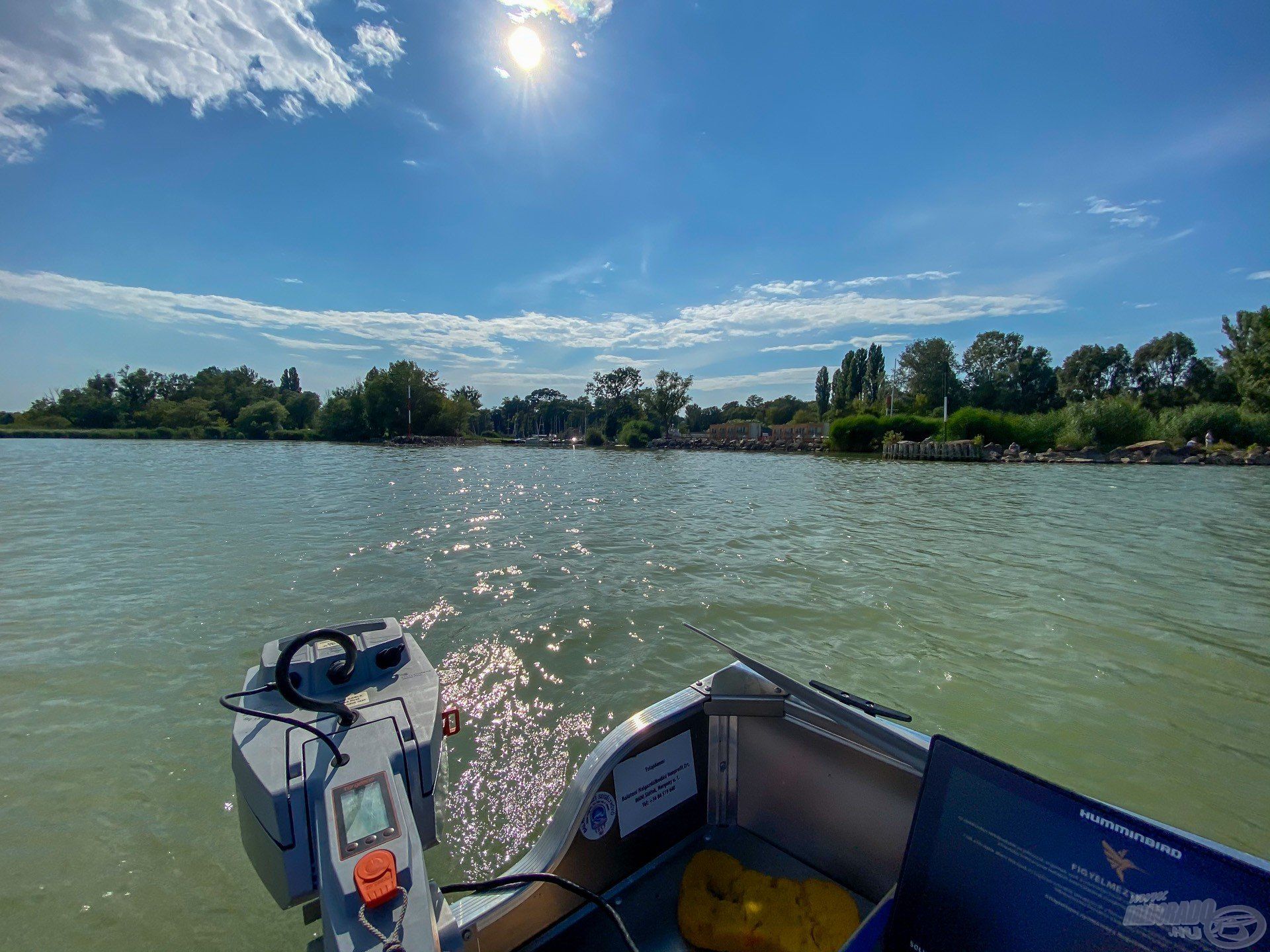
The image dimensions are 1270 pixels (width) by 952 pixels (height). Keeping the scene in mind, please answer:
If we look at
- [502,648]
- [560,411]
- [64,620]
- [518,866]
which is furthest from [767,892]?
[560,411]

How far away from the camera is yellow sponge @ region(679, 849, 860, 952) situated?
1.81 meters

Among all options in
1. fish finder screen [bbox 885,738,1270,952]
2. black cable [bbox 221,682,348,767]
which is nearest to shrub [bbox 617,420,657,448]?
black cable [bbox 221,682,348,767]

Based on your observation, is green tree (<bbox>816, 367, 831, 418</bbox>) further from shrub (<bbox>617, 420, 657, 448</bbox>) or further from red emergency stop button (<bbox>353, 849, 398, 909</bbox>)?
red emergency stop button (<bbox>353, 849, 398, 909</bbox>)

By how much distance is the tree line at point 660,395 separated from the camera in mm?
58062

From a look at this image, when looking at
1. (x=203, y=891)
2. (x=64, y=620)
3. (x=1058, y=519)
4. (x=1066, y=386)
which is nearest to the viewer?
(x=203, y=891)

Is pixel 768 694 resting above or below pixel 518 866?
above

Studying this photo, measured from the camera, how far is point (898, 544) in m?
9.25

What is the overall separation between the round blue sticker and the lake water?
1127 millimetres

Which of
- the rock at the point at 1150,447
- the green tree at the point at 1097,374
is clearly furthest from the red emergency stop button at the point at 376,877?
the green tree at the point at 1097,374

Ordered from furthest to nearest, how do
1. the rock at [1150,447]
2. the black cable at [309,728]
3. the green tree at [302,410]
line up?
the green tree at [302,410], the rock at [1150,447], the black cable at [309,728]

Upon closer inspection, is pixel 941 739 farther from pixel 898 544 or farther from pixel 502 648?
pixel 898 544

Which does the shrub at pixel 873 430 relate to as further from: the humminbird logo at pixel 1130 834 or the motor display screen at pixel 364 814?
the motor display screen at pixel 364 814

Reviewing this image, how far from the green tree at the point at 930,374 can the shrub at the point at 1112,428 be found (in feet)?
65.5

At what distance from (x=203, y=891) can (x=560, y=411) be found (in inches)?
4307
